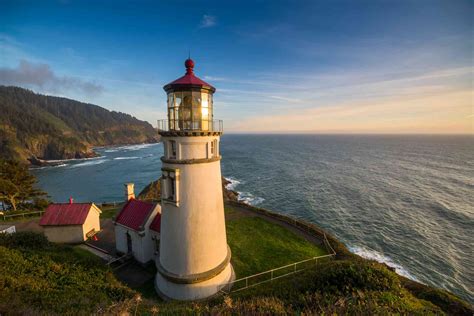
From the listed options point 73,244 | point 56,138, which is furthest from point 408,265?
point 56,138

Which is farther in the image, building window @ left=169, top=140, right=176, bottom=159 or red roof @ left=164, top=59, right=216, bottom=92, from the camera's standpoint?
building window @ left=169, top=140, right=176, bottom=159

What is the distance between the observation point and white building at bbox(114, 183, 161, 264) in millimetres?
12093

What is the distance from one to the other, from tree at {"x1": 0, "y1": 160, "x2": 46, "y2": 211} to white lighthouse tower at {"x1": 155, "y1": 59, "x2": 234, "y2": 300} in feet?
75.0

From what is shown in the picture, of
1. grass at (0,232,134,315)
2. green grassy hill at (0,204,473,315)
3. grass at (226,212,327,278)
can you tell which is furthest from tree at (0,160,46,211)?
grass at (226,212,327,278)

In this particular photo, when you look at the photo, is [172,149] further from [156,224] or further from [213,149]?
[156,224]

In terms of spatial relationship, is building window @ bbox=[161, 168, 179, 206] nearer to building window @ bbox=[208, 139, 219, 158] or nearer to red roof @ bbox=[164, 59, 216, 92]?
building window @ bbox=[208, 139, 219, 158]

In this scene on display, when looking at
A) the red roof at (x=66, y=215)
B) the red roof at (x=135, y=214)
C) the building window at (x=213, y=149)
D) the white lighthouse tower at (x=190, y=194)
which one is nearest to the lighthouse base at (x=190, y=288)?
the white lighthouse tower at (x=190, y=194)

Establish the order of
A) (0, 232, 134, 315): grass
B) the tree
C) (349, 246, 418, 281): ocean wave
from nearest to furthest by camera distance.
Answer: (0, 232, 134, 315): grass, (349, 246, 418, 281): ocean wave, the tree

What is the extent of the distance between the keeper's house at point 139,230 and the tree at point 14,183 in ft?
58.2

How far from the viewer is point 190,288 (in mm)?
9141

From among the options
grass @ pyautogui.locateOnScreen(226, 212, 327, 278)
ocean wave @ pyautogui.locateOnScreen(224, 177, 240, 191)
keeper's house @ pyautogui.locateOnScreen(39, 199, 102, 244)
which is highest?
keeper's house @ pyautogui.locateOnScreen(39, 199, 102, 244)

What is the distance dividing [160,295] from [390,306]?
8.97 metres

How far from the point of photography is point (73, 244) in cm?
1395

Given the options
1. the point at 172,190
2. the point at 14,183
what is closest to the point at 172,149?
the point at 172,190
